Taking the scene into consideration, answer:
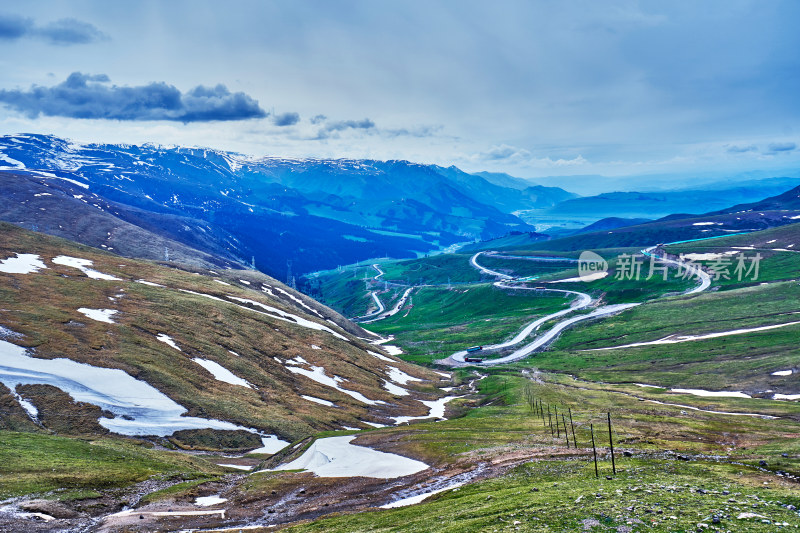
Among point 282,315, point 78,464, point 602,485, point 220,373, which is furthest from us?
point 282,315

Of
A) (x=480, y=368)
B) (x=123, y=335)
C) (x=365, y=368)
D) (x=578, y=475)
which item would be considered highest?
(x=123, y=335)

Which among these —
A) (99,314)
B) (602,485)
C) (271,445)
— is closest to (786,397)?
(602,485)

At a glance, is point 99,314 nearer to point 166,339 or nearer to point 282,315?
point 166,339

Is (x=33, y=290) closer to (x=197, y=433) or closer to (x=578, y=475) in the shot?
(x=197, y=433)

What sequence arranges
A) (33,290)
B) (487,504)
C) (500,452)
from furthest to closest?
(33,290) < (500,452) < (487,504)

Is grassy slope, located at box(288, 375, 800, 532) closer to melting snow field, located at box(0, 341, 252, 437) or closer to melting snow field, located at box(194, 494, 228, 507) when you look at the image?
melting snow field, located at box(194, 494, 228, 507)

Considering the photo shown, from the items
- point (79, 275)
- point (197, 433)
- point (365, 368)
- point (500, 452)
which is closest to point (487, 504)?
point (500, 452)
